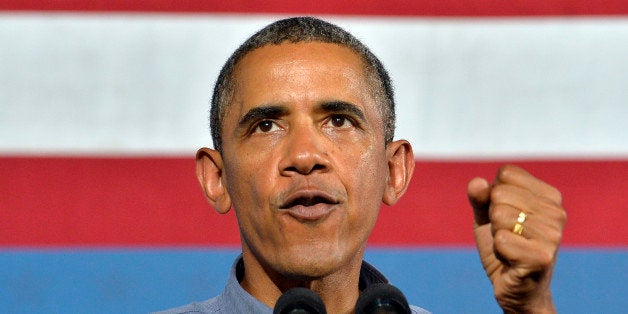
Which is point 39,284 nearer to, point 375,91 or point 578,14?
point 375,91

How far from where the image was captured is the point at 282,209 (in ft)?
3.82

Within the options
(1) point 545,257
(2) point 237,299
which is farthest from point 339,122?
(1) point 545,257

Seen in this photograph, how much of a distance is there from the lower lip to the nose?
4 cm

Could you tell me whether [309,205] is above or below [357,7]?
below

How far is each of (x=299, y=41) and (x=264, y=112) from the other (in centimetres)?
13

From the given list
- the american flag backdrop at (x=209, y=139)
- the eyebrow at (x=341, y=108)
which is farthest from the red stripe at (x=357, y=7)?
the eyebrow at (x=341, y=108)

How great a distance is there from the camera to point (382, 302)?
0.91 metres

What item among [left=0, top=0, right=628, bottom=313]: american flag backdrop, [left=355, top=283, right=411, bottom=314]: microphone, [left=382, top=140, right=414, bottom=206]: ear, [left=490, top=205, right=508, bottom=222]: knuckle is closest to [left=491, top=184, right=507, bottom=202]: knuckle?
[left=490, top=205, right=508, bottom=222]: knuckle

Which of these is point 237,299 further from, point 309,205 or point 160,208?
point 160,208

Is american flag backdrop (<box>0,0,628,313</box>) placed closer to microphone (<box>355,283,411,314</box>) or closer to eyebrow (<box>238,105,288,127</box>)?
eyebrow (<box>238,105,288,127</box>)

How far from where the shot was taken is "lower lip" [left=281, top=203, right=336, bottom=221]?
3.76ft

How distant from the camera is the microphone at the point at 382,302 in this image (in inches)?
35.9

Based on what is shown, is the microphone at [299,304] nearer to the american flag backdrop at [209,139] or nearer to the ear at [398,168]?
the ear at [398,168]

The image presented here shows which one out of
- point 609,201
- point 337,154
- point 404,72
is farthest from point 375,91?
point 609,201
